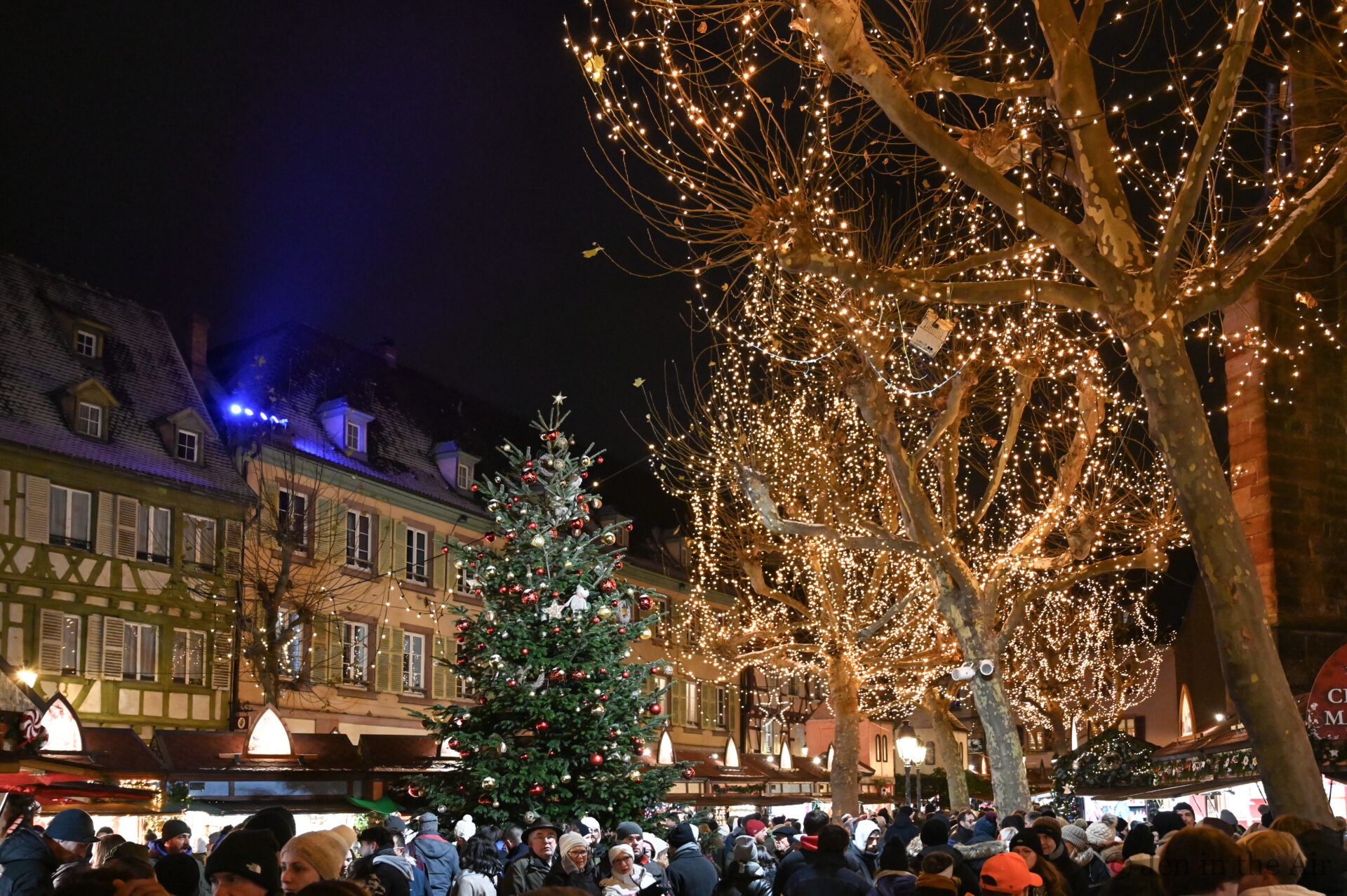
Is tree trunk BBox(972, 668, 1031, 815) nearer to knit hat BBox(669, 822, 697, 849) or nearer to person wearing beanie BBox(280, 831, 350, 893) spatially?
knit hat BBox(669, 822, 697, 849)

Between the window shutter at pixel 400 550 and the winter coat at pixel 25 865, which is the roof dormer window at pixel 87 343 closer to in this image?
the window shutter at pixel 400 550

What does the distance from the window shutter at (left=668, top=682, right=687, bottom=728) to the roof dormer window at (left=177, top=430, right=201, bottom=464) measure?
821 inches

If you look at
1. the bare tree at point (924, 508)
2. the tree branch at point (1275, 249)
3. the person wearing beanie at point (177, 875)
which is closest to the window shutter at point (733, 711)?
the bare tree at point (924, 508)

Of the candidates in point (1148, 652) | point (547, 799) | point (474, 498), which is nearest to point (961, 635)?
point (547, 799)

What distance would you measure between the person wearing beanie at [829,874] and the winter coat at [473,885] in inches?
114

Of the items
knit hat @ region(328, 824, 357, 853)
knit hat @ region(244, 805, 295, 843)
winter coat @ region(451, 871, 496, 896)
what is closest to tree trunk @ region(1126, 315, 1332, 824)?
winter coat @ region(451, 871, 496, 896)

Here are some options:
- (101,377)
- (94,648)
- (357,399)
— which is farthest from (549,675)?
(357,399)

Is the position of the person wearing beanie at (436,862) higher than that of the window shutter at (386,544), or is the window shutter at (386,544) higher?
A: the window shutter at (386,544)

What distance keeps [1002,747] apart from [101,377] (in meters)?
21.3

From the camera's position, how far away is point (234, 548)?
2955 centimetres

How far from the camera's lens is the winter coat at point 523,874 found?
361 inches

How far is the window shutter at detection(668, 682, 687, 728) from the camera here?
45875mm

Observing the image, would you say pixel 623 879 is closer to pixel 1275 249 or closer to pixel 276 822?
pixel 276 822

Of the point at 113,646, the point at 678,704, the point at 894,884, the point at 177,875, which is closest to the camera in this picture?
the point at 177,875
